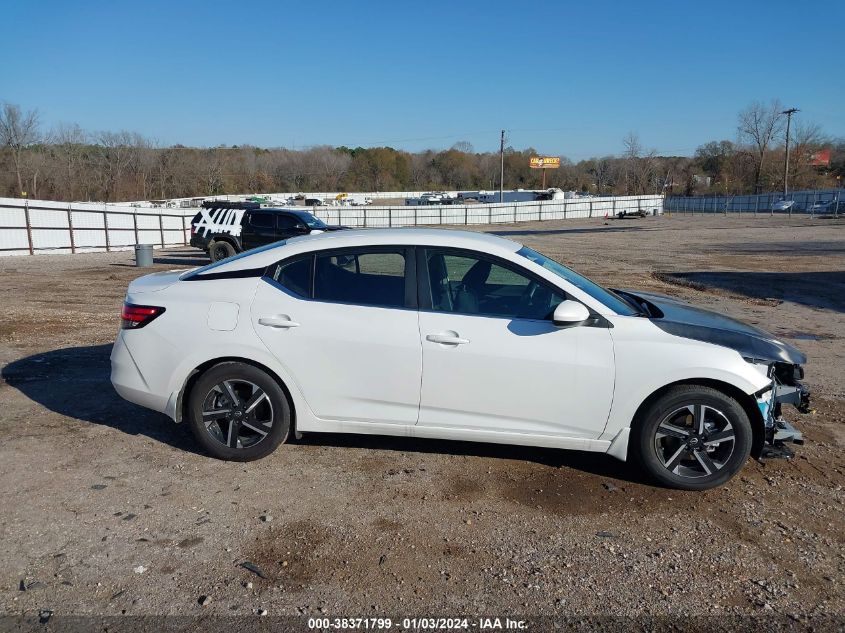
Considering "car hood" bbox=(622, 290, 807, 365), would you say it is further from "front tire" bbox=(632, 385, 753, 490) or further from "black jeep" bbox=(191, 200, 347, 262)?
"black jeep" bbox=(191, 200, 347, 262)

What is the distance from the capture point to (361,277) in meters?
4.40

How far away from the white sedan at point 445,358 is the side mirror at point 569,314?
0.5 inches

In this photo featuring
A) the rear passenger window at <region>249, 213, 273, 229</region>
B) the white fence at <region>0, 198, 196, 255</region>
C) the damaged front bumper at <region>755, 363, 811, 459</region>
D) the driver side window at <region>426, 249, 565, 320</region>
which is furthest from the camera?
the white fence at <region>0, 198, 196, 255</region>

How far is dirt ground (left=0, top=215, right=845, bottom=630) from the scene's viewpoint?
118 inches

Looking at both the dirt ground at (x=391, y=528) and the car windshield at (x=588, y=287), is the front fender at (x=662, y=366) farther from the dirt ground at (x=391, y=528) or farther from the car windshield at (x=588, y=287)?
the dirt ground at (x=391, y=528)

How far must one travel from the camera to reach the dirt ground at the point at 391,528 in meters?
3.01

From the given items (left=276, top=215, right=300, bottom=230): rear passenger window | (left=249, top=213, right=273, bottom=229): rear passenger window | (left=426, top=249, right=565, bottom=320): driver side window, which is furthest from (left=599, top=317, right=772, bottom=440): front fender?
(left=249, top=213, right=273, bottom=229): rear passenger window

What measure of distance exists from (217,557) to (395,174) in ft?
477

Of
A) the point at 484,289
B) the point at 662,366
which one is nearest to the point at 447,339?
the point at 484,289

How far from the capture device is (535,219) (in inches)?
2817

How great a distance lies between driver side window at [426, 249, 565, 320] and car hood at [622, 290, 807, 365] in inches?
30.3

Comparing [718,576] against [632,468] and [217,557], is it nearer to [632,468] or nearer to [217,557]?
[632,468]

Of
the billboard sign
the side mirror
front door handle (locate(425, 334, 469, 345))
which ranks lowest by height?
front door handle (locate(425, 334, 469, 345))

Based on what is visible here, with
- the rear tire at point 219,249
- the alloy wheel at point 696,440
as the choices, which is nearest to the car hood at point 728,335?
the alloy wheel at point 696,440
